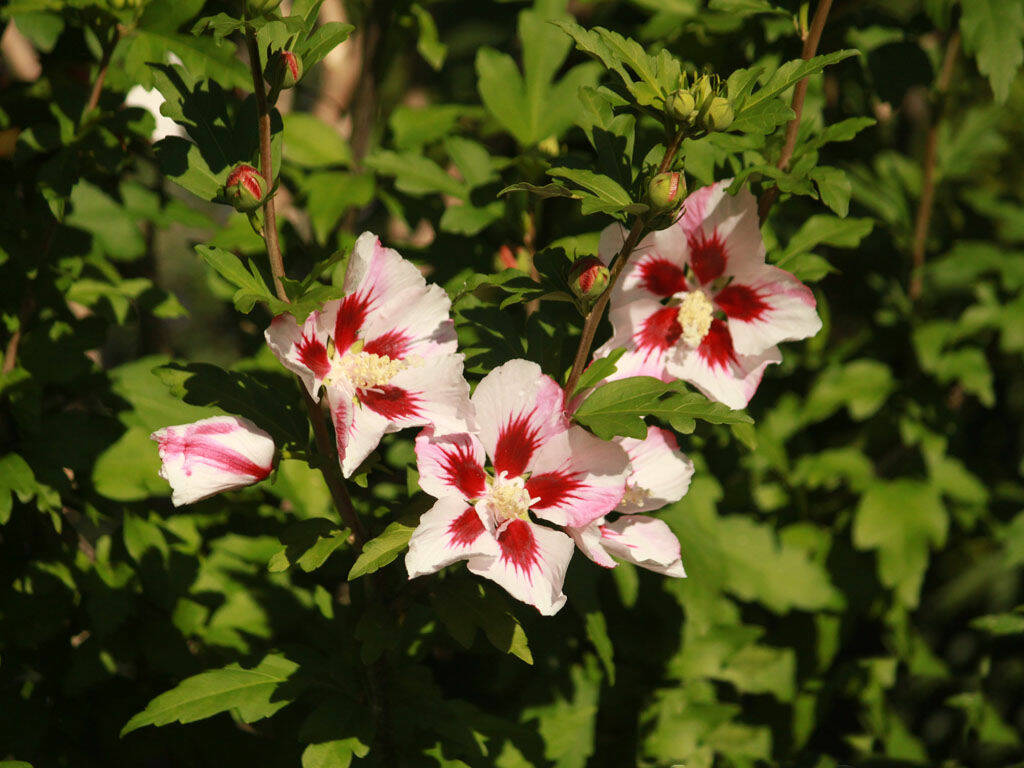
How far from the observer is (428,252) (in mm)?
1662

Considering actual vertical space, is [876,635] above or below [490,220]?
below

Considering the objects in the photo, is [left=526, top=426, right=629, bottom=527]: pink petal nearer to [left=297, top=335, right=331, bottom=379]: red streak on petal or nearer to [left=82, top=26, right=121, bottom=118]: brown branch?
[left=297, top=335, right=331, bottom=379]: red streak on petal

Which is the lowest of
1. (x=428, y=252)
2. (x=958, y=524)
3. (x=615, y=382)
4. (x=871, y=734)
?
(x=871, y=734)

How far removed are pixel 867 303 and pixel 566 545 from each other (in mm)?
1455

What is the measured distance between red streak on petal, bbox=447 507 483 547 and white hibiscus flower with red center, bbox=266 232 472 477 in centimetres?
9

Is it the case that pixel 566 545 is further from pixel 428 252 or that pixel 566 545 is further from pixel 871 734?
pixel 871 734

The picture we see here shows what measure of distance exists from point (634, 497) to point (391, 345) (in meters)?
0.32

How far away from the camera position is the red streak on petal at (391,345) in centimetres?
113

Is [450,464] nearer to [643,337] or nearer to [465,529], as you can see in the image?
[465,529]

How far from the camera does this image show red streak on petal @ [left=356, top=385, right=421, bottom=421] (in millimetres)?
1081

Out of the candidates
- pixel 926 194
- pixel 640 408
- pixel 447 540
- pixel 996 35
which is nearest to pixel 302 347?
pixel 447 540

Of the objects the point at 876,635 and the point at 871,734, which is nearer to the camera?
the point at 871,734

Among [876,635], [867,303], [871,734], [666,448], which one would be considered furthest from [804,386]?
[666,448]

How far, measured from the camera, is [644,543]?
1.13 m
